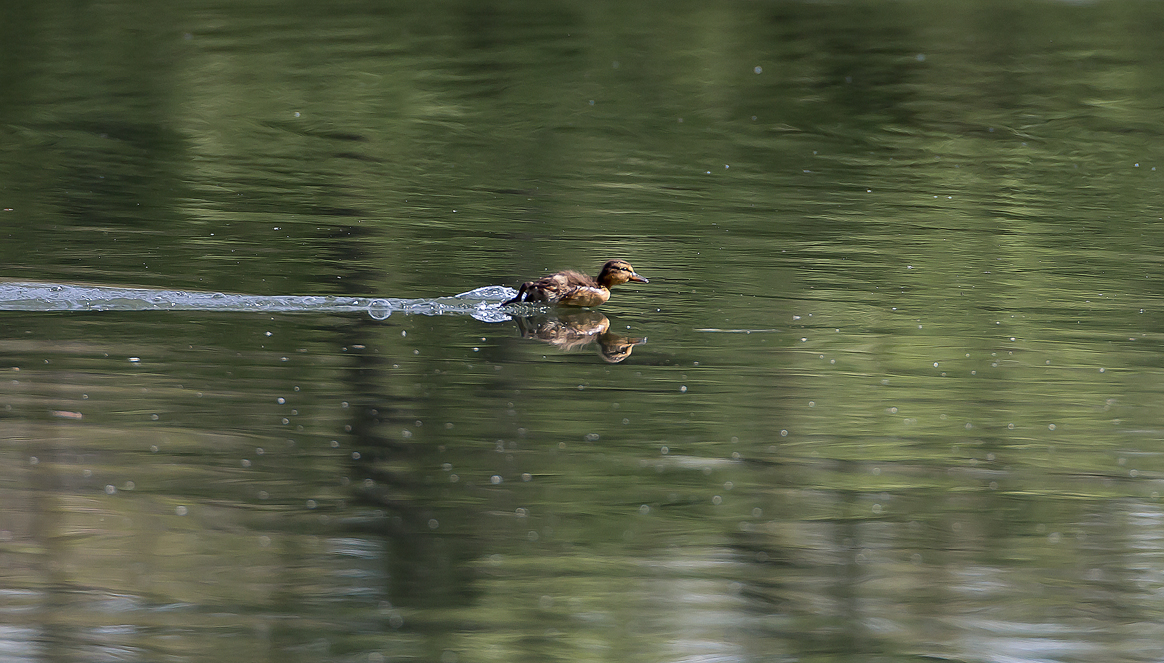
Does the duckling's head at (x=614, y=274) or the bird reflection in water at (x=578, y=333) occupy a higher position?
the duckling's head at (x=614, y=274)

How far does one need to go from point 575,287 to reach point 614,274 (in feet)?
1.13

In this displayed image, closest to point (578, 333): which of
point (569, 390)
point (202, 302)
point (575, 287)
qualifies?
point (575, 287)

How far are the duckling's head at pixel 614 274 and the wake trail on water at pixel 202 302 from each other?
681 millimetres

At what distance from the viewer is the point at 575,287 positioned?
9938 mm

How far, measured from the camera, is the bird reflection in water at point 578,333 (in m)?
9.24

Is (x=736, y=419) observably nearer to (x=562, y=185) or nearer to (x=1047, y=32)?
(x=562, y=185)

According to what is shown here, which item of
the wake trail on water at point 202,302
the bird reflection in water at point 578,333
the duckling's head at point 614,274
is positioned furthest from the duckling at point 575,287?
the wake trail on water at point 202,302

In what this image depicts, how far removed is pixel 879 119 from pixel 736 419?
12511 millimetres

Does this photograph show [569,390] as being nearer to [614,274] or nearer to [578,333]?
[578,333]

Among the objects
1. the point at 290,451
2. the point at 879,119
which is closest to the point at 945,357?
the point at 290,451

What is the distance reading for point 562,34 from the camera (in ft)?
85.5

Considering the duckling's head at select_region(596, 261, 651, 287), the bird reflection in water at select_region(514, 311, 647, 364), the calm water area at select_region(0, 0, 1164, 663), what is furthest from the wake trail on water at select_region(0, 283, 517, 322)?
the duckling's head at select_region(596, 261, 651, 287)

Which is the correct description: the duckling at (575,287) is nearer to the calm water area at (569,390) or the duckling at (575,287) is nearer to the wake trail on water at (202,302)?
the calm water area at (569,390)

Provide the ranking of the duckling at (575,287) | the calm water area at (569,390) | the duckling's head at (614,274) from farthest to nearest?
the duckling's head at (614,274)
the duckling at (575,287)
the calm water area at (569,390)
